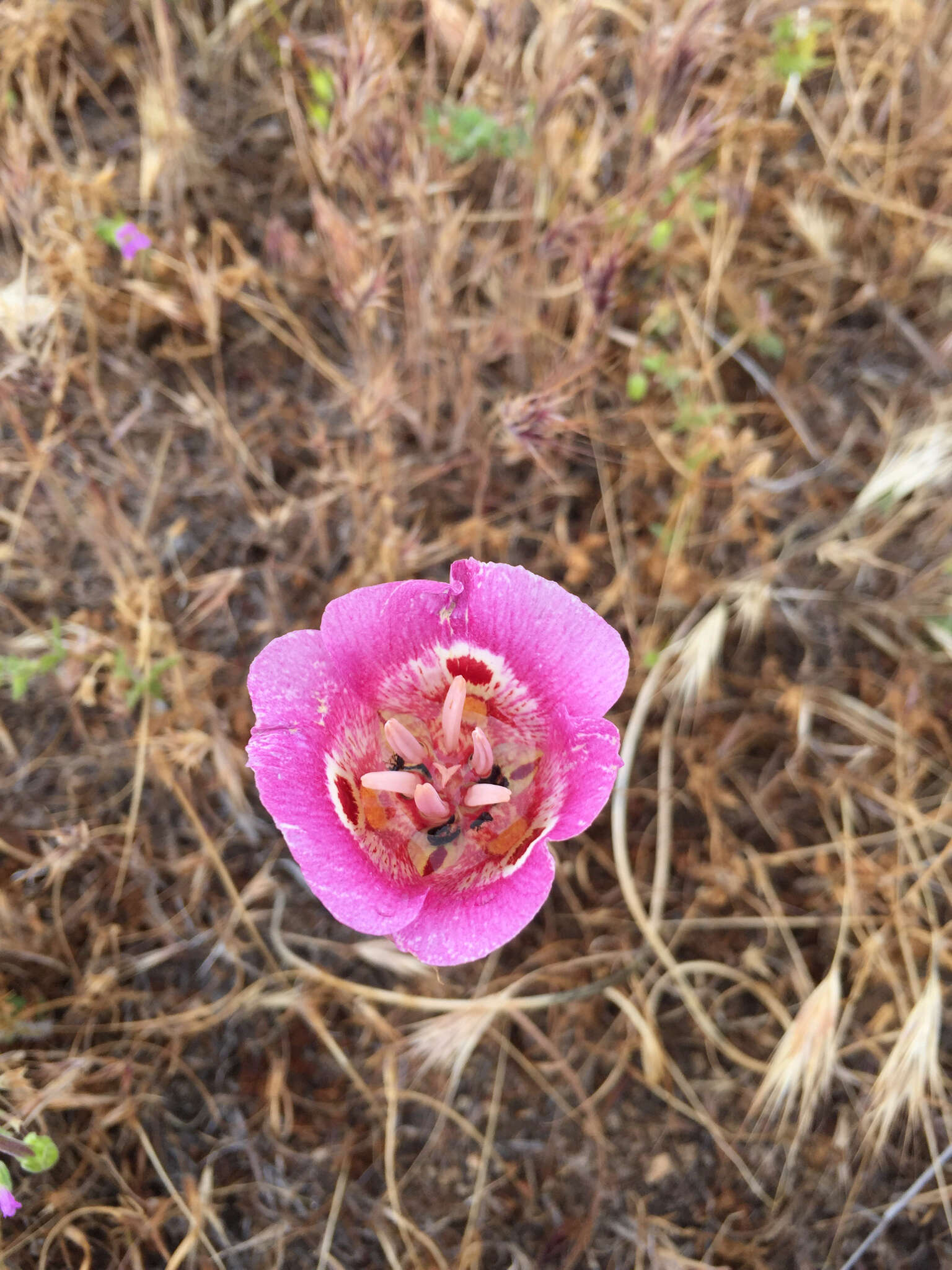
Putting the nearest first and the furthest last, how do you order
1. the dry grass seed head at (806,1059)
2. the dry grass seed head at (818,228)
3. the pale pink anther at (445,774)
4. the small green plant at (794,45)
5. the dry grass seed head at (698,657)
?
the pale pink anther at (445,774), the dry grass seed head at (806,1059), the dry grass seed head at (698,657), the small green plant at (794,45), the dry grass seed head at (818,228)

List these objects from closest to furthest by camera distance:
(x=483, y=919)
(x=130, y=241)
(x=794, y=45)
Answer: (x=483, y=919)
(x=130, y=241)
(x=794, y=45)

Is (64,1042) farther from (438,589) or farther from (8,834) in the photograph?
(438,589)

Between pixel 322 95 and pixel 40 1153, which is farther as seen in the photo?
pixel 322 95

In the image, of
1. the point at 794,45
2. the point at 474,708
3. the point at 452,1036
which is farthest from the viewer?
the point at 794,45

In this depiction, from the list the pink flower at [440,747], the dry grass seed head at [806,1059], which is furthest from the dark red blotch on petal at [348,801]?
the dry grass seed head at [806,1059]

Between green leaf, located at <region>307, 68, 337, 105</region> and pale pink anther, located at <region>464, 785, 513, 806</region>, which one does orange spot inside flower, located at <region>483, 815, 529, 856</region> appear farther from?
green leaf, located at <region>307, 68, 337, 105</region>

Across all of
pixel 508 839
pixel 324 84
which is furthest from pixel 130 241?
pixel 508 839

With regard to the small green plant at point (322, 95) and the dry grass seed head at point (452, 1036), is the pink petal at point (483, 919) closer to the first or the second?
the dry grass seed head at point (452, 1036)

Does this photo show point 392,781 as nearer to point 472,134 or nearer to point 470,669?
point 470,669
